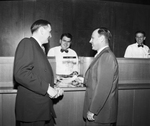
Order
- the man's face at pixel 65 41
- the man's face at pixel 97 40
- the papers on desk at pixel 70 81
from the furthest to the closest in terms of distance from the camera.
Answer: the man's face at pixel 65 41 < the papers on desk at pixel 70 81 < the man's face at pixel 97 40

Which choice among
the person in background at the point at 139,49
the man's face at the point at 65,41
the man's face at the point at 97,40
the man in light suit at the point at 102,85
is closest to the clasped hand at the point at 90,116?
the man in light suit at the point at 102,85

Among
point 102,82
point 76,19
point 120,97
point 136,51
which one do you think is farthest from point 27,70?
point 76,19

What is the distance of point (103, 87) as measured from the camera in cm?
163

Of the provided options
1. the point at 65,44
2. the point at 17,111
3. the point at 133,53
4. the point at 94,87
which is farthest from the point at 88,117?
the point at 133,53

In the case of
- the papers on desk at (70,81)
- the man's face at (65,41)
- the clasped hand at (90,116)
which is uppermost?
the man's face at (65,41)

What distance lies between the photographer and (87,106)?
72.3 inches

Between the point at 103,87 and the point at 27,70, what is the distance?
2.53 feet

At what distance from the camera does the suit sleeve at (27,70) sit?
143cm

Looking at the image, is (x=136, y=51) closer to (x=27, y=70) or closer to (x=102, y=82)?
(x=102, y=82)

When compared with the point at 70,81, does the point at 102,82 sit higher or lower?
higher

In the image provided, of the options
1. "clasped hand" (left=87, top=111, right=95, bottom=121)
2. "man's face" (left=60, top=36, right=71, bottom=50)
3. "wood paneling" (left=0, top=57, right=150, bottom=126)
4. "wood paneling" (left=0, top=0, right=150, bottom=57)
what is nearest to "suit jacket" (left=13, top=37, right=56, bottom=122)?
"clasped hand" (left=87, top=111, right=95, bottom=121)

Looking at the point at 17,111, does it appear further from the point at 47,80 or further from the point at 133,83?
the point at 133,83

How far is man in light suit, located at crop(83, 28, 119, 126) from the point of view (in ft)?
5.37

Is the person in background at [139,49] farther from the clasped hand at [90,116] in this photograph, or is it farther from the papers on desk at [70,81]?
the clasped hand at [90,116]
